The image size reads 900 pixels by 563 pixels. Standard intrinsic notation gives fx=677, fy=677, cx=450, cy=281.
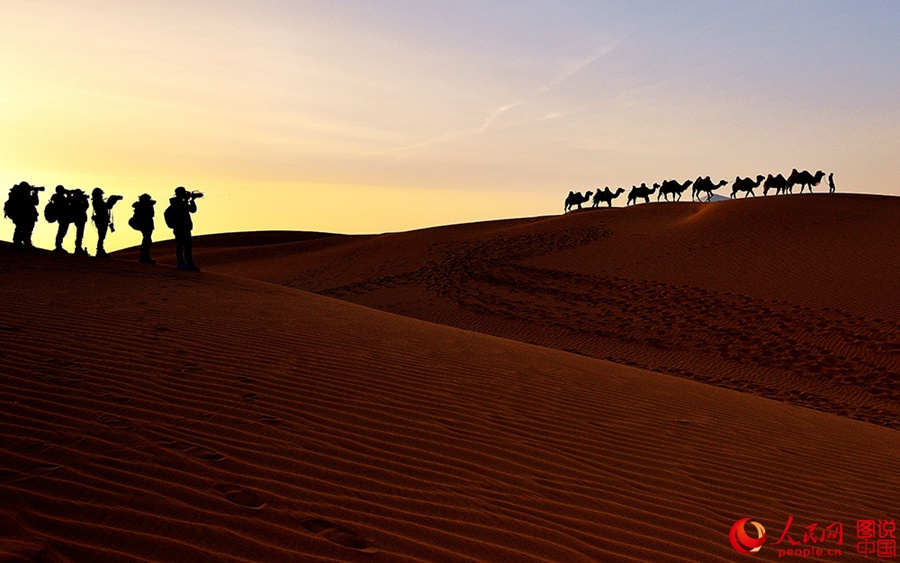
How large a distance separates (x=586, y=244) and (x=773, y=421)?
78.6ft

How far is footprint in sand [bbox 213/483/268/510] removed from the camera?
3.51 meters

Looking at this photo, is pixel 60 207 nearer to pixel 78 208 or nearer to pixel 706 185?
pixel 78 208

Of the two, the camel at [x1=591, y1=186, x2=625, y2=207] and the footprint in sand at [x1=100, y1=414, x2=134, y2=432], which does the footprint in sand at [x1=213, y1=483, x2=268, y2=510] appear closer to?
the footprint in sand at [x1=100, y1=414, x2=134, y2=432]

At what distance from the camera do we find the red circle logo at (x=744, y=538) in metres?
3.83

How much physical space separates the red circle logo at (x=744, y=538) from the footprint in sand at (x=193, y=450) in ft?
9.99

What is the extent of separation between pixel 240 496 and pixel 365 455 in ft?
3.42

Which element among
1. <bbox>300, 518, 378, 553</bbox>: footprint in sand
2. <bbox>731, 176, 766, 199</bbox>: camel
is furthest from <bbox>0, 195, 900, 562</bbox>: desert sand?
<bbox>731, 176, 766, 199</bbox>: camel

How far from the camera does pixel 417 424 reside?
5.35 m

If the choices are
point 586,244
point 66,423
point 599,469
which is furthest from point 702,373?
point 586,244

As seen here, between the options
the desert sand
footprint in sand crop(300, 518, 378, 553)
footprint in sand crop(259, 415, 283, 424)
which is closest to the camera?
footprint in sand crop(300, 518, 378, 553)

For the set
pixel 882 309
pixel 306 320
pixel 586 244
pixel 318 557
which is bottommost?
pixel 318 557

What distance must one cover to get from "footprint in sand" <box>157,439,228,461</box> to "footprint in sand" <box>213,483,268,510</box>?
42cm

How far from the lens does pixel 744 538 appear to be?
3963 mm

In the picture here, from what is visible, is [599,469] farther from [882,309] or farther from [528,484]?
[882,309]
